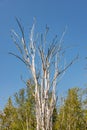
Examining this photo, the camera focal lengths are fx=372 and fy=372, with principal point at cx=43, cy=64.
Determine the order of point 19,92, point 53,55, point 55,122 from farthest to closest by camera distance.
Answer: point 19,92, point 55,122, point 53,55

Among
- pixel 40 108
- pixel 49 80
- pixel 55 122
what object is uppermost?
pixel 55 122

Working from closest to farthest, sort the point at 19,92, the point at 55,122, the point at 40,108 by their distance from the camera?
Answer: 1. the point at 40,108
2. the point at 55,122
3. the point at 19,92

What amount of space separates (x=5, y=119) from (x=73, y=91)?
8245mm

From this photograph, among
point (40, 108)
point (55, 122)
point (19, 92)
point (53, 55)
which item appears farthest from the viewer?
point (19, 92)

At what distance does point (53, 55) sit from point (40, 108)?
1453mm

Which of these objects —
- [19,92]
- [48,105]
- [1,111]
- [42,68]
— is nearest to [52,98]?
[48,105]

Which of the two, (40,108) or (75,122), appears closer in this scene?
(40,108)

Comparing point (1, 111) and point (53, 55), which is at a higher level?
point (1, 111)

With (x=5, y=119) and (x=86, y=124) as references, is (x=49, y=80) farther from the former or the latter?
(x=5, y=119)

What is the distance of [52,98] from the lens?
29.6 ft

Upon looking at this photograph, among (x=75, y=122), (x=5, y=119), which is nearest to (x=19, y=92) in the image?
(x=5, y=119)

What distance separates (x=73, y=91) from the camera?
38.8 metres

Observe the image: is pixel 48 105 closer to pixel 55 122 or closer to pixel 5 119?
pixel 55 122

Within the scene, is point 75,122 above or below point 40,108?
above
